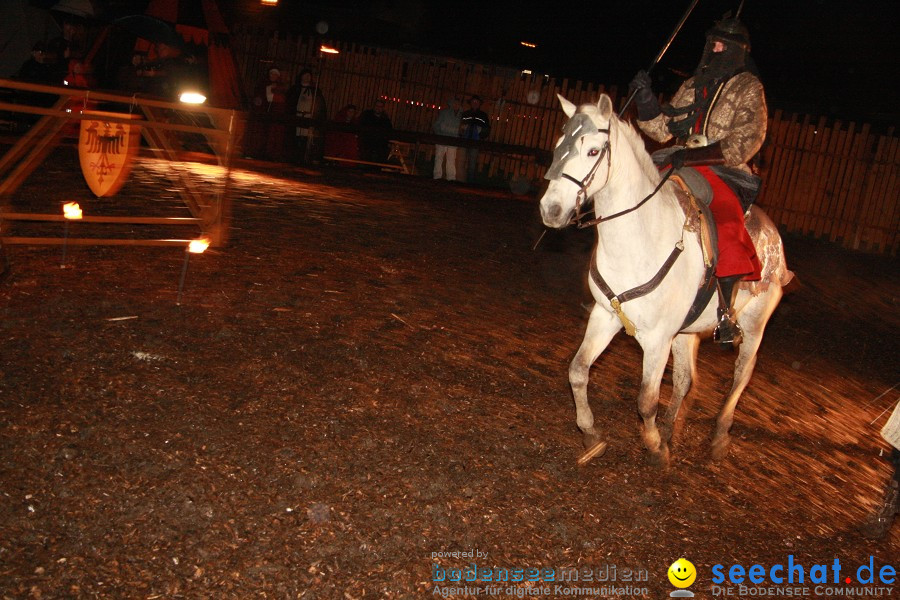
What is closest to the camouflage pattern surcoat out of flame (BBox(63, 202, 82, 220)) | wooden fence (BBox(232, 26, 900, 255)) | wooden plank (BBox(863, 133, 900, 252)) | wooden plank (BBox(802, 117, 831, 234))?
flame (BBox(63, 202, 82, 220))

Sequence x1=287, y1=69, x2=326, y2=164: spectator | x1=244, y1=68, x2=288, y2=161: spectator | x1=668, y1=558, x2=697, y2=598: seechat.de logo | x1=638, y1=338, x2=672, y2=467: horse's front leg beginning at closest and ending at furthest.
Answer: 1. x1=668, y1=558, x2=697, y2=598: seechat.de logo
2. x1=638, y1=338, x2=672, y2=467: horse's front leg
3. x1=244, y1=68, x2=288, y2=161: spectator
4. x1=287, y1=69, x2=326, y2=164: spectator

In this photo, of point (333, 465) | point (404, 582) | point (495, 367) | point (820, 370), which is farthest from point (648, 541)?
point (820, 370)

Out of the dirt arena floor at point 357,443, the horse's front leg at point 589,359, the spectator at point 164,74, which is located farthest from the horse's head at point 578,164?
the spectator at point 164,74

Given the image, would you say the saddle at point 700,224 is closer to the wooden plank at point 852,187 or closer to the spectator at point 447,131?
the spectator at point 447,131

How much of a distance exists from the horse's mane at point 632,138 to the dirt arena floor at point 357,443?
41.7 inches

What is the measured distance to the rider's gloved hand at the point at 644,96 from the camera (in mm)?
5020

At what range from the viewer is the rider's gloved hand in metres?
5.02

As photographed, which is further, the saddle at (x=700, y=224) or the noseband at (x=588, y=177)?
the saddle at (x=700, y=224)

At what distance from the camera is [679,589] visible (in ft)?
13.0

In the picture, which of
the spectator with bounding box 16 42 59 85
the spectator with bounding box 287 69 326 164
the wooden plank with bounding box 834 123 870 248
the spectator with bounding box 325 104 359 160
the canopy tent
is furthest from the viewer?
the wooden plank with bounding box 834 123 870 248

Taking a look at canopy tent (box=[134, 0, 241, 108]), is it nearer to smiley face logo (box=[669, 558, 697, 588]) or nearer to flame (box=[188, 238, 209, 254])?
flame (box=[188, 238, 209, 254])

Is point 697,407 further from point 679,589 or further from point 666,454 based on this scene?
point 679,589

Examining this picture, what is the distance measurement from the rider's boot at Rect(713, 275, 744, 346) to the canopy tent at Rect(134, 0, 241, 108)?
1546 centimetres

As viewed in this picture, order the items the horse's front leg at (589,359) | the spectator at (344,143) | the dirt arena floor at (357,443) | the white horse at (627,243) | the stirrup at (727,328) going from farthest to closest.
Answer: the spectator at (344,143) < the stirrup at (727,328) < the horse's front leg at (589,359) < the white horse at (627,243) < the dirt arena floor at (357,443)
